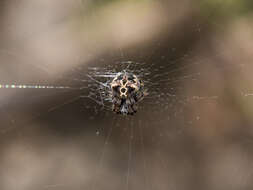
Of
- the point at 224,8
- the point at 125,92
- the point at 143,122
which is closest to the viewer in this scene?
the point at 125,92

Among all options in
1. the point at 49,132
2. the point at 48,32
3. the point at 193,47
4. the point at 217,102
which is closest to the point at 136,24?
the point at 193,47

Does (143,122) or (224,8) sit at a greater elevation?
(224,8)

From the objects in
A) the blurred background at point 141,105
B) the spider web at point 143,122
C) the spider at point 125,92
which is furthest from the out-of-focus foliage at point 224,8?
the spider at point 125,92

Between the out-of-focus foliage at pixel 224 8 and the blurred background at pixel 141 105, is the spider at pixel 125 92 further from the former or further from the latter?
the out-of-focus foliage at pixel 224 8

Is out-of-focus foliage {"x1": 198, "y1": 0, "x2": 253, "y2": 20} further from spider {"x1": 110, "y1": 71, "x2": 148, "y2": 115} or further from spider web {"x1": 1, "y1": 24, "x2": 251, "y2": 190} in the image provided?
spider {"x1": 110, "y1": 71, "x2": 148, "y2": 115}

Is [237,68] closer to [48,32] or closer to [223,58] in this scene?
[223,58]

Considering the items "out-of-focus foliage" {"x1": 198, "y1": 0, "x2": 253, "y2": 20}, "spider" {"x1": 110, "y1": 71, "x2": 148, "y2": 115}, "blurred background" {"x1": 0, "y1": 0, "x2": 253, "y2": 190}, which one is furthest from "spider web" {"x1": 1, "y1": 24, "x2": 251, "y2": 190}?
"spider" {"x1": 110, "y1": 71, "x2": 148, "y2": 115}

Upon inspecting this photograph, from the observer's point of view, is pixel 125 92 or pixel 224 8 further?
pixel 224 8

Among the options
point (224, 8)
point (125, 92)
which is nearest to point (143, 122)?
point (125, 92)

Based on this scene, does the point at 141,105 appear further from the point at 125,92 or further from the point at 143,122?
the point at 125,92
